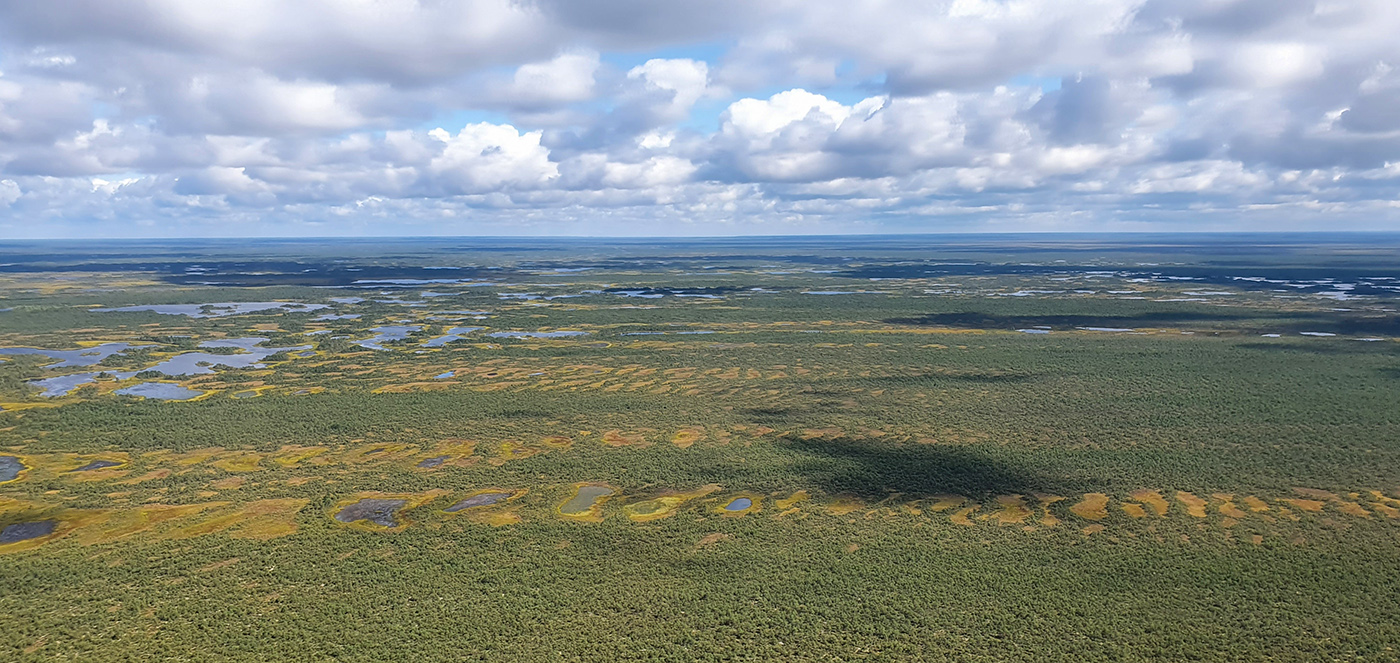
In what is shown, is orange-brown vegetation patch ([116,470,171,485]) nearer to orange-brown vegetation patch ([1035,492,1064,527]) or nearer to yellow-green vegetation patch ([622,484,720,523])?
yellow-green vegetation patch ([622,484,720,523])

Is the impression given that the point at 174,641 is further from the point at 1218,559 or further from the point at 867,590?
the point at 1218,559

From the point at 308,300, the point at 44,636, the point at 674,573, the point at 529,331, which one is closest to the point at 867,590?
the point at 674,573

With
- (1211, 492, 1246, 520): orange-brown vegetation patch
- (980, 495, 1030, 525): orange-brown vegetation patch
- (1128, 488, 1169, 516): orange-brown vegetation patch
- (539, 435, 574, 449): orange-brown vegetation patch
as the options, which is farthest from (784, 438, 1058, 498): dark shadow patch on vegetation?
(539, 435, 574, 449): orange-brown vegetation patch

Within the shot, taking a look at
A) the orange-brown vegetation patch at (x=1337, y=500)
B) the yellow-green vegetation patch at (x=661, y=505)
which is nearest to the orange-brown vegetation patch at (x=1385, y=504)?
the orange-brown vegetation patch at (x=1337, y=500)

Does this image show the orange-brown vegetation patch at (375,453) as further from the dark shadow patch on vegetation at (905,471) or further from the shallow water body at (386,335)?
the shallow water body at (386,335)

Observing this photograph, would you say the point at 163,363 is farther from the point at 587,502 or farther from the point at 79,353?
the point at 587,502

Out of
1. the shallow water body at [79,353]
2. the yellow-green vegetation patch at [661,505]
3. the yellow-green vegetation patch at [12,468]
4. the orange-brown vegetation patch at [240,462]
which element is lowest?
the yellow-green vegetation patch at [661,505]
